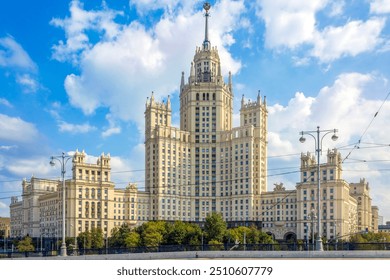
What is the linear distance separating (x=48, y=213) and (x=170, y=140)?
50598 millimetres

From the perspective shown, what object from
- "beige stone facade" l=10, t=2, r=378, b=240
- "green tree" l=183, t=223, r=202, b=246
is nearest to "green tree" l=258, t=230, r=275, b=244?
"green tree" l=183, t=223, r=202, b=246

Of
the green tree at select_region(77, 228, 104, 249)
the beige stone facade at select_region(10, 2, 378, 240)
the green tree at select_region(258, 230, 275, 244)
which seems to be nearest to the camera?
the green tree at select_region(258, 230, 275, 244)

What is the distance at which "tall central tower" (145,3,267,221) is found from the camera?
186 meters

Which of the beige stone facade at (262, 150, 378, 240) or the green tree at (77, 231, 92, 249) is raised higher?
the beige stone facade at (262, 150, 378, 240)

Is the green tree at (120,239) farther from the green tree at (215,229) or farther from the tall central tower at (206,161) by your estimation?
the tall central tower at (206,161)

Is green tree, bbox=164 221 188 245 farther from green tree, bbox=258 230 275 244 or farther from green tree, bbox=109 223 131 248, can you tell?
green tree, bbox=258 230 275 244

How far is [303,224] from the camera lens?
168 meters

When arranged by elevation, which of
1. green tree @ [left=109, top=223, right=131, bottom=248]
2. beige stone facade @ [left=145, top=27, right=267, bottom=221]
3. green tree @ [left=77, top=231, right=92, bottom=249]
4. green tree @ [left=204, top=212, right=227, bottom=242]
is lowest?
green tree @ [left=77, top=231, right=92, bottom=249]

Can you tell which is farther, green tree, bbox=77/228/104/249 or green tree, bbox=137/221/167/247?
green tree, bbox=77/228/104/249

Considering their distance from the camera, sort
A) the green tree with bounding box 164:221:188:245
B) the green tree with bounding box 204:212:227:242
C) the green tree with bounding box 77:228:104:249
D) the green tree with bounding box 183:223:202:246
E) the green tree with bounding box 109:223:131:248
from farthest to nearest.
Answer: the green tree with bounding box 77:228:104:249, the green tree with bounding box 109:223:131:248, the green tree with bounding box 204:212:227:242, the green tree with bounding box 164:221:188:245, the green tree with bounding box 183:223:202:246

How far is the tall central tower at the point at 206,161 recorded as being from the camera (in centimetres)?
18562

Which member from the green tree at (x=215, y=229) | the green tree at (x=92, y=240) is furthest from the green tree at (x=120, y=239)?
the green tree at (x=215, y=229)
